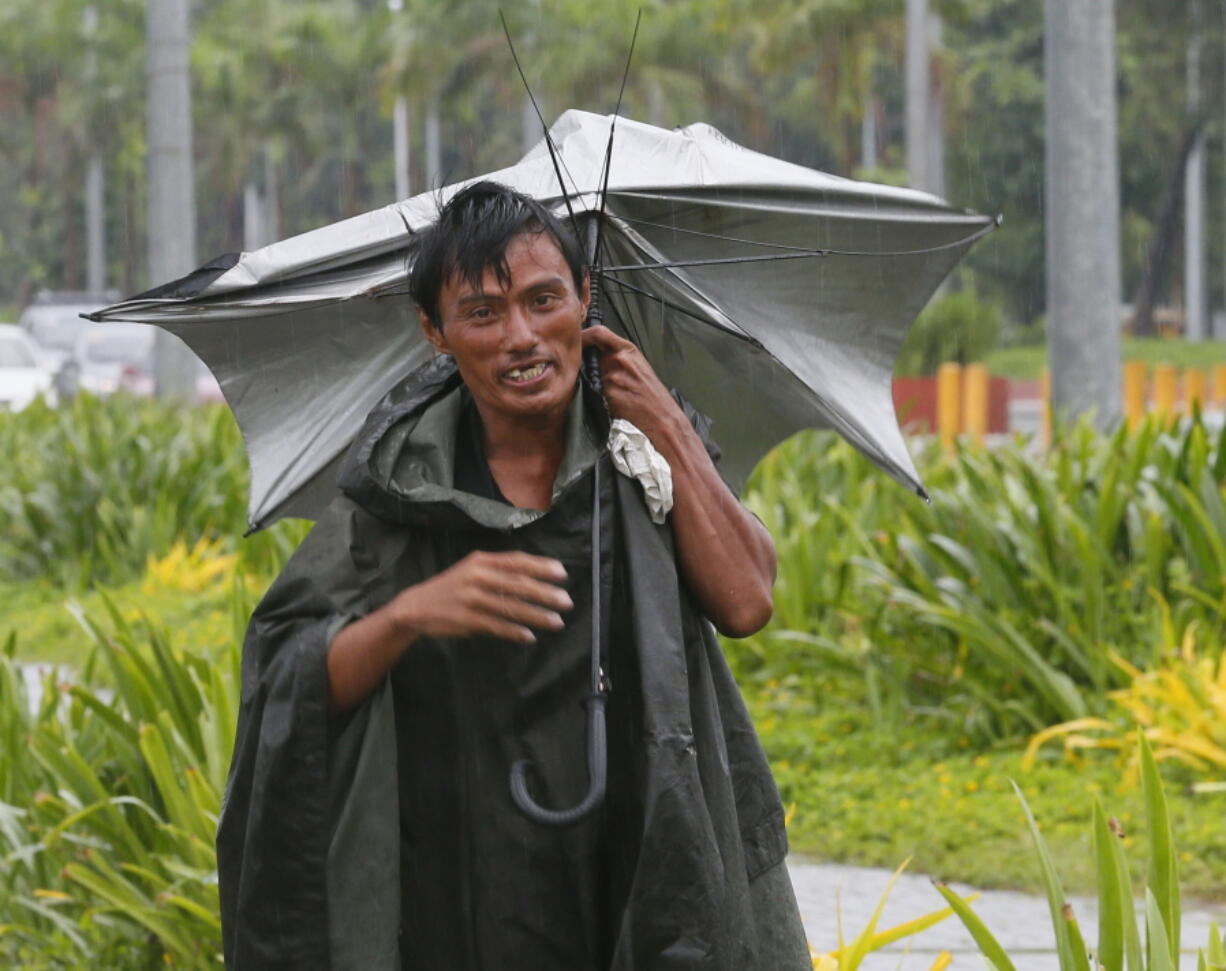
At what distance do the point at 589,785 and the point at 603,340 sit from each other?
0.57 meters

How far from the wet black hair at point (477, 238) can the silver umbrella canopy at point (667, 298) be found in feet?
0.67

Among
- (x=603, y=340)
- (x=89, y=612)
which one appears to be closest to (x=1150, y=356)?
(x=89, y=612)

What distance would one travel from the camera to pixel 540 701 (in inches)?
99.6

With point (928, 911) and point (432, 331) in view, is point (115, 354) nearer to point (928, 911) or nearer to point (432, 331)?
point (928, 911)

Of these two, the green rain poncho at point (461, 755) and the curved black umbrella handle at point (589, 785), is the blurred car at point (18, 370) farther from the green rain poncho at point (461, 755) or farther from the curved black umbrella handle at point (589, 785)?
the curved black umbrella handle at point (589, 785)

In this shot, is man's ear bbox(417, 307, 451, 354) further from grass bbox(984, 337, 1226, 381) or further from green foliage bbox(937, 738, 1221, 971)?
grass bbox(984, 337, 1226, 381)

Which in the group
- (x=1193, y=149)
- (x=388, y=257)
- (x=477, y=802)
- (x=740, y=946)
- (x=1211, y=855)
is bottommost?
(x=1211, y=855)

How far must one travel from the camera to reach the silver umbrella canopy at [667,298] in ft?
9.32

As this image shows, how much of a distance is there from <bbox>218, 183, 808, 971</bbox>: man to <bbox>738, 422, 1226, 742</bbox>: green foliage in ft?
13.5

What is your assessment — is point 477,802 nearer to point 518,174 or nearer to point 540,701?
point 540,701

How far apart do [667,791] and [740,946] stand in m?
0.24

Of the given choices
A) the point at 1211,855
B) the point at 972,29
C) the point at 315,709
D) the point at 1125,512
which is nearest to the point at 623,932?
the point at 315,709

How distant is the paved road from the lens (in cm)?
486

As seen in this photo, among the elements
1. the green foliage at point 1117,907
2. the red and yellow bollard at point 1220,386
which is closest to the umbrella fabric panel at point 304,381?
the green foliage at point 1117,907
